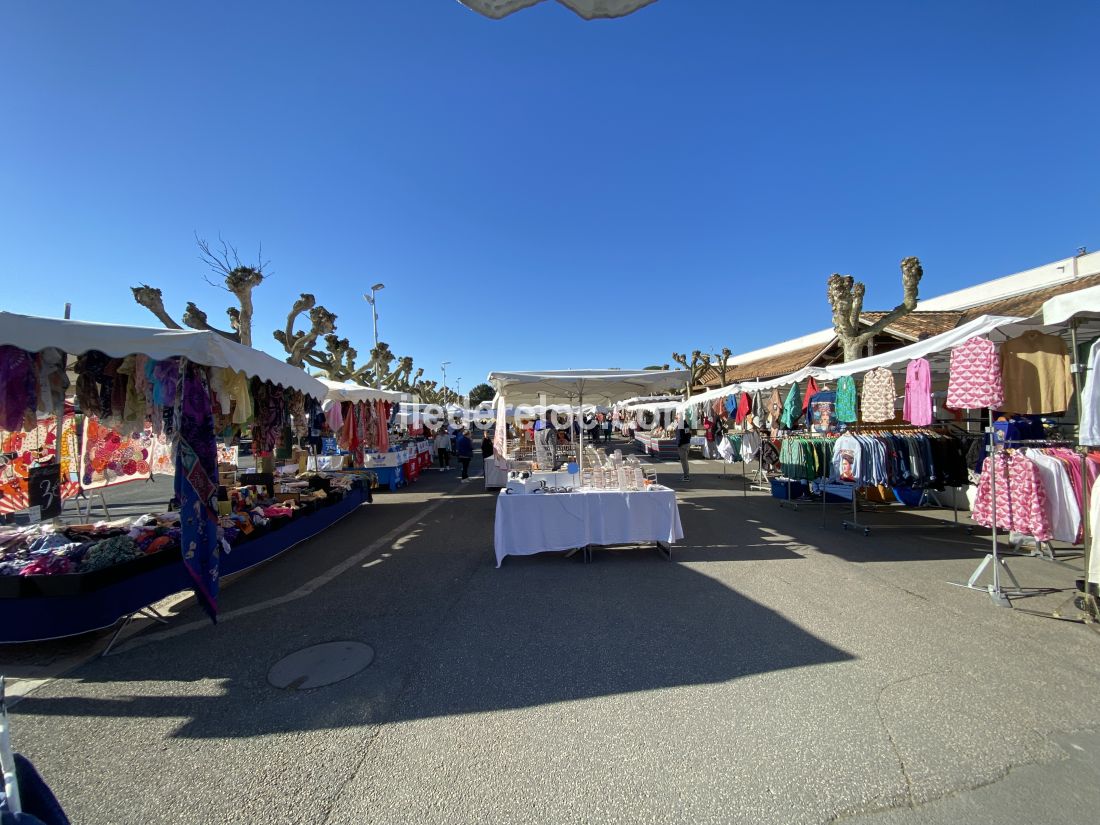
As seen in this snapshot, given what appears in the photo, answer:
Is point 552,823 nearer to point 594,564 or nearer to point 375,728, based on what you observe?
point 375,728

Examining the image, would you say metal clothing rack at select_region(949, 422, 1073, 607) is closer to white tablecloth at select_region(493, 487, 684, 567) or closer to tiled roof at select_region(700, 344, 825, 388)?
white tablecloth at select_region(493, 487, 684, 567)

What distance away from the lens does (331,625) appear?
4.08 m

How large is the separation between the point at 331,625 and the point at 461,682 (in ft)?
5.49

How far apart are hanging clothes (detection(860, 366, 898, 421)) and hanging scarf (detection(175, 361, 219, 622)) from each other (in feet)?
27.4

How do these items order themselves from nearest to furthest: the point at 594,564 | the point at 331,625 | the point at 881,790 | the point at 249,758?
the point at 881,790
the point at 249,758
the point at 331,625
the point at 594,564

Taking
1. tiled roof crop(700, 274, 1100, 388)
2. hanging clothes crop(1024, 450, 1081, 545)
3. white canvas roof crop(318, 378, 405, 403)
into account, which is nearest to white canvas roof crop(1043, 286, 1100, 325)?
hanging clothes crop(1024, 450, 1081, 545)

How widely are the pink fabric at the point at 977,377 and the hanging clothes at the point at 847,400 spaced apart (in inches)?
105

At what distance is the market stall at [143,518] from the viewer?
3650 mm

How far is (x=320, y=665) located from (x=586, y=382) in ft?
16.7

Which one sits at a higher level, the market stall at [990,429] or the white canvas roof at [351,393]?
the white canvas roof at [351,393]

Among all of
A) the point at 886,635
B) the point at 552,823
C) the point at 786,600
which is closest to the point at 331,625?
the point at 552,823

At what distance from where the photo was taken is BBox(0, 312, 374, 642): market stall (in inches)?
144

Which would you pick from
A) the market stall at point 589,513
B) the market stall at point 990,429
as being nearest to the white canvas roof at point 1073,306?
the market stall at point 990,429

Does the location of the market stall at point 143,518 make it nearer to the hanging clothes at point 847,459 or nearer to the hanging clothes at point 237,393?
the hanging clothes at point 237,393
